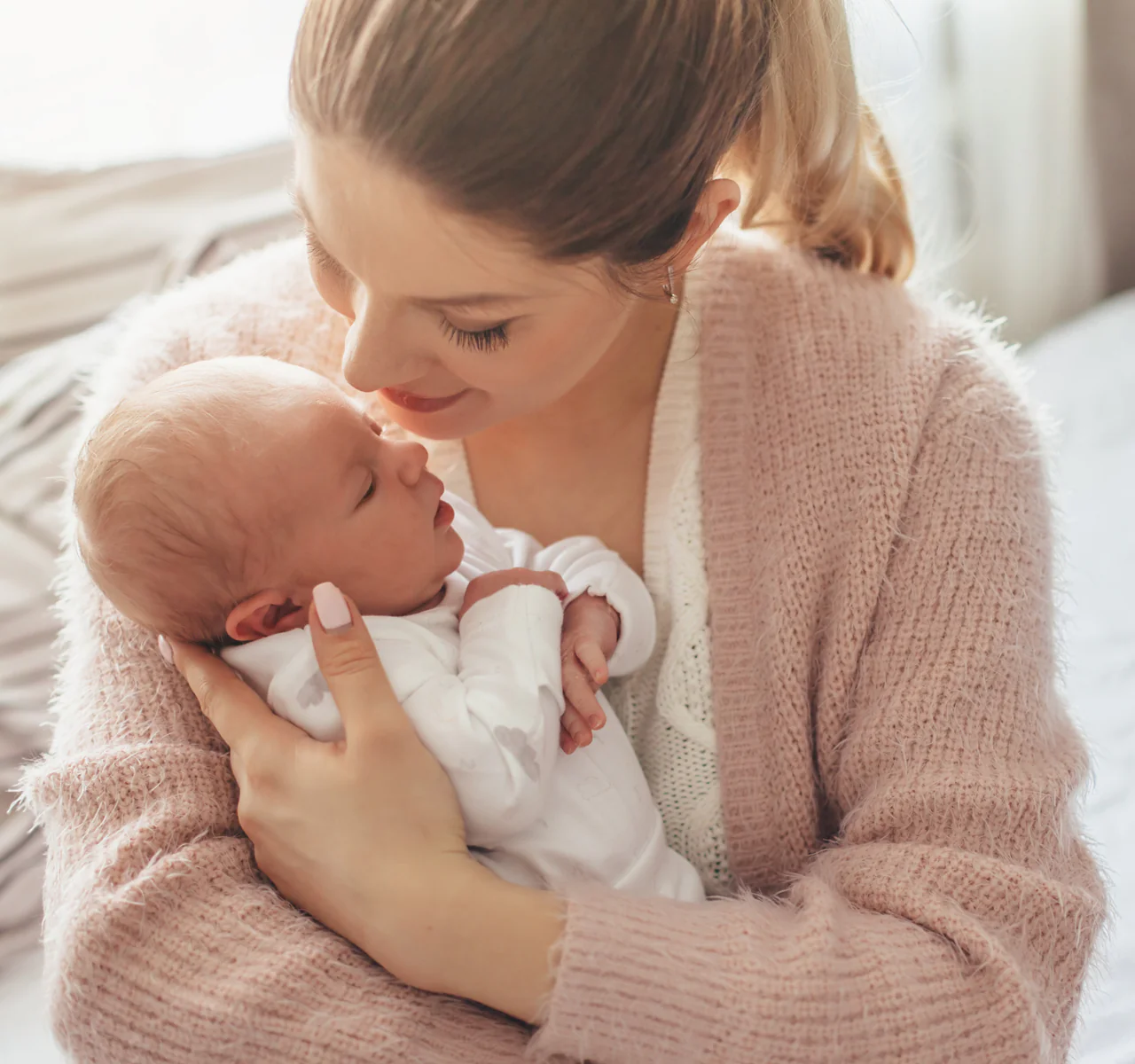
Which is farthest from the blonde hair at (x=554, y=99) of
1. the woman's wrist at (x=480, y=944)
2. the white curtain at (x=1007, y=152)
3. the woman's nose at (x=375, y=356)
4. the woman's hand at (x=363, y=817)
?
the white curtain at (x=1007, y=152)

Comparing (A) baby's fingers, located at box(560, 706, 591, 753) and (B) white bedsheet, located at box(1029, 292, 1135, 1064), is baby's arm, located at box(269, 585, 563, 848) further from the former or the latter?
(B) white bedsheet, located at box(1029, 292, 1135, 1064)

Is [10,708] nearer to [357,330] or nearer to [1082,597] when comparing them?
[357,330]

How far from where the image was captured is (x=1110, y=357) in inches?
89.4

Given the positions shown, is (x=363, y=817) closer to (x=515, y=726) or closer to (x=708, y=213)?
(x=515, y=726)

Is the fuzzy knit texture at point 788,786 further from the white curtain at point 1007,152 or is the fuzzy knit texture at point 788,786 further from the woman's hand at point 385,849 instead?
the white curtain at point 1007,152

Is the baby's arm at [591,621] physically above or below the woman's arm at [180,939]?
above

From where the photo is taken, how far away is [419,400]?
3.62ft

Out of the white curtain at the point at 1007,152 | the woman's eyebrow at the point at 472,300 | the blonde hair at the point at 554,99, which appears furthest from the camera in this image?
the white curtain at the point at 1007,152

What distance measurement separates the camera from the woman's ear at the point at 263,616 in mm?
1060

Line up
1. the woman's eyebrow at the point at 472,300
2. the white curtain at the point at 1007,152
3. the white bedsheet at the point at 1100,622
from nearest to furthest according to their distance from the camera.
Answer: the woman's eyebrow at the point at 472,300 → the white bedsheet at the point at 1100,622 → the white curtain at the point at 1007,152

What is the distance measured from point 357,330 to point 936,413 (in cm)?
59

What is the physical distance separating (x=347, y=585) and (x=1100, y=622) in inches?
50.8

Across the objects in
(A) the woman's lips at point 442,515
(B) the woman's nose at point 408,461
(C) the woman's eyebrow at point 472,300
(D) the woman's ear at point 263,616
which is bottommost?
(D) the woman's ear at point 263,616

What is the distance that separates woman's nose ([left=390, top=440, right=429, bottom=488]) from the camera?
111cm
